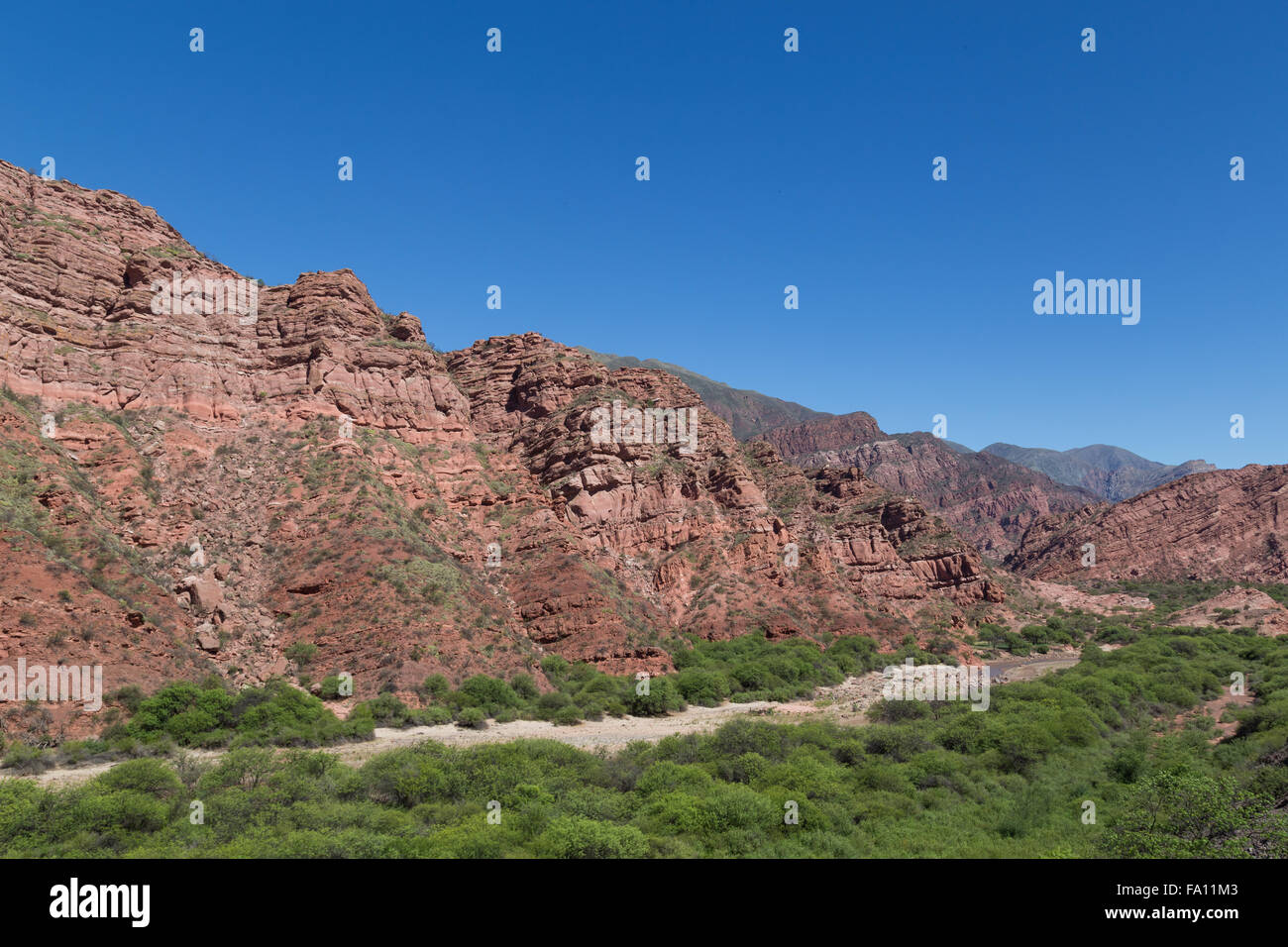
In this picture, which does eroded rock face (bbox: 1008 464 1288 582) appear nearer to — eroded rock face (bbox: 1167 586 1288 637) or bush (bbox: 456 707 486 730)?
eroded rock face (bbox: 1167 586 1288 637)

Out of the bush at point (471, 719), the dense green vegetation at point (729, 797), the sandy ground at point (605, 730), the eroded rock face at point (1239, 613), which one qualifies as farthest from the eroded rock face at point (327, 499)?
the eroded rock face at point (1239, 613)

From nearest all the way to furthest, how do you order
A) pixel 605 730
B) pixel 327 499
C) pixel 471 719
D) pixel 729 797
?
pixel 729 797 < pixel 471 719 < pixel 605 730 < pixel 327 499

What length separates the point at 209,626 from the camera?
34312mm

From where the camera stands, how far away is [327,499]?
148ft

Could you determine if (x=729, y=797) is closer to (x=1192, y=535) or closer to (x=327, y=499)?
(x=327, y=499)

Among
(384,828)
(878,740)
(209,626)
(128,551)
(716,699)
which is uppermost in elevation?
(128,551)

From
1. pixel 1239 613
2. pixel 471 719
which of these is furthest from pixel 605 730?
pixel 1239 613

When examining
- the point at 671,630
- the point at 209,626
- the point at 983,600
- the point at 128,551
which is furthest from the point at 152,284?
the point at 983,600

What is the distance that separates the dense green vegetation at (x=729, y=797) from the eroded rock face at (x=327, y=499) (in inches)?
338

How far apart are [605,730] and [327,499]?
2519 centimetres

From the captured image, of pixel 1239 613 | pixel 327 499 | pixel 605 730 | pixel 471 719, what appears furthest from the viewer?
pixel 1239 613

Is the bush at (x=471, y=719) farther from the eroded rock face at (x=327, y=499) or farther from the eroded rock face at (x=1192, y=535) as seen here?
the eroded rock face at (x=1192, y=535)
